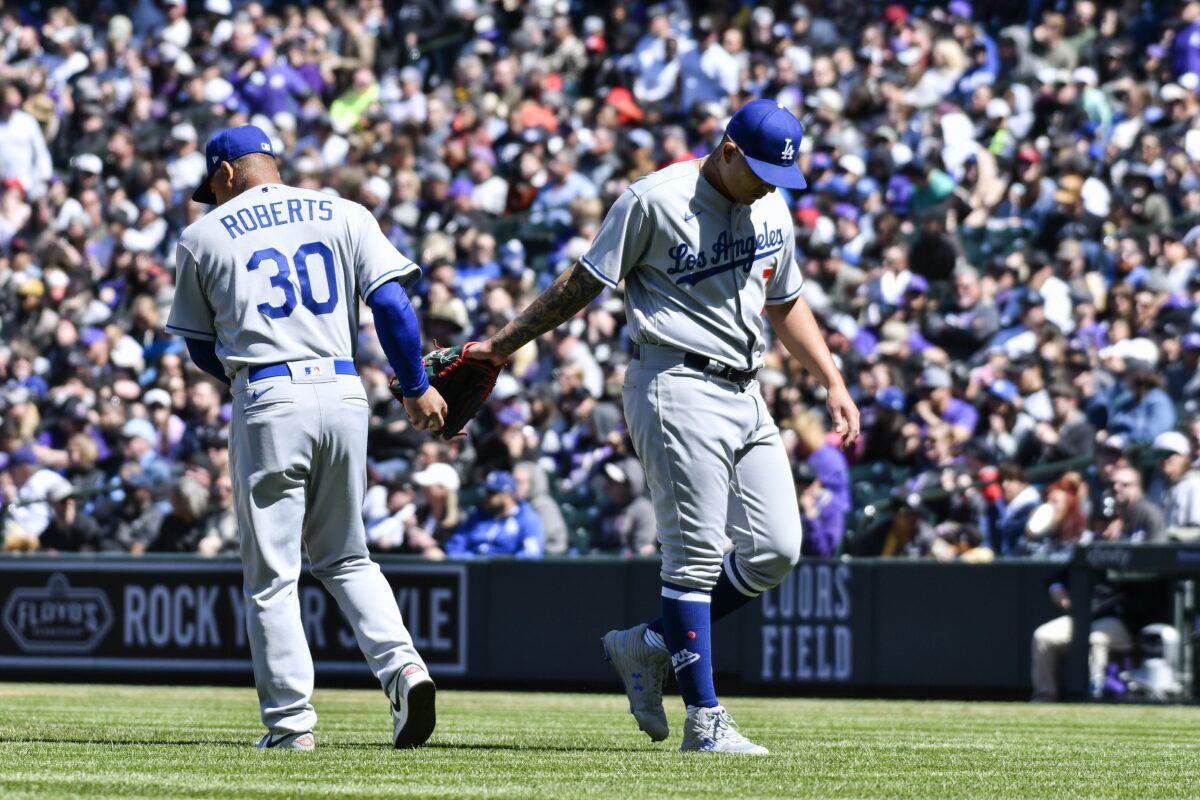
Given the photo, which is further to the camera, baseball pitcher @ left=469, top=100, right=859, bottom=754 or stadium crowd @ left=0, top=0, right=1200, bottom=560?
stadium crowd @ left=0, top=0, right=1200, bottom=560

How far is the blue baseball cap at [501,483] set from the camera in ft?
43.3

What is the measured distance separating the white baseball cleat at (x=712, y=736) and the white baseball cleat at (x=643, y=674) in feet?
0.98

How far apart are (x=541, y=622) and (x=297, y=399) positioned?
7.32 meters

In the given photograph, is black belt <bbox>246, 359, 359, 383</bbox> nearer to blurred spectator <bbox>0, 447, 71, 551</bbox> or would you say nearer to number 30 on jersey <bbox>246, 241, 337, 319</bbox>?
number 30 on jersey <bbox>246, 241, 337, 319</bbox>

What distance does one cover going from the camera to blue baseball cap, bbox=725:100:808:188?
19.9 feet

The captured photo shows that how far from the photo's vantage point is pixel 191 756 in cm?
594

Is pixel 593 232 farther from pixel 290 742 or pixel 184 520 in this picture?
pixel 290 742

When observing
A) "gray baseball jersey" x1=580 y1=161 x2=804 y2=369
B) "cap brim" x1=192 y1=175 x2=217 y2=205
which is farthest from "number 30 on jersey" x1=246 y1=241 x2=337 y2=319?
"gray baseball jersey" x1=580 y1=161 x2=804 y2=369

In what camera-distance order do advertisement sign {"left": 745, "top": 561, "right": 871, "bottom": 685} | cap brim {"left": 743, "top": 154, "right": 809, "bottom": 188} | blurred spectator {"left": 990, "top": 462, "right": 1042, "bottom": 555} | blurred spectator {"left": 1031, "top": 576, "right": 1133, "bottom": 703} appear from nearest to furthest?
cap brim {"left": 743, "top": 154, "right": 809, "bottom": 188}, blurred spectator {"left": 1031, "top": 576, "right": 1133, "bottom": 703}, advertisement sign {"left": 745, "top": 561, "right": 871, "bottom": 685}, blurred spectator {"left": 990, "top": 462, "right": 1042, "bottom": 555}

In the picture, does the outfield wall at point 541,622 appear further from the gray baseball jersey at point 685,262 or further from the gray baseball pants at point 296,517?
the gray baseball pants at point 296,517


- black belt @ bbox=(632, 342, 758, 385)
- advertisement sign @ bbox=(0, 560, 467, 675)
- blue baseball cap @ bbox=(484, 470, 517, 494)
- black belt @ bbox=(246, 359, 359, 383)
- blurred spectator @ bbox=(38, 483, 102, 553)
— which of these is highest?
black belt @ bbox=(632, 342, 758, 385)

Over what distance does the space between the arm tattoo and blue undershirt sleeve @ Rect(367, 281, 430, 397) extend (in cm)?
32

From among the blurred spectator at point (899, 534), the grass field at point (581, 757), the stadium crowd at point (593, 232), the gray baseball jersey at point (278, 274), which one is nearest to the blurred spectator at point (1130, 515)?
the stadium crowd at point (593, 232)

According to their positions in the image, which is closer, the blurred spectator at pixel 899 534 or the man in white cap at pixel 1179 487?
the man in white cap at pixel 1179 487
